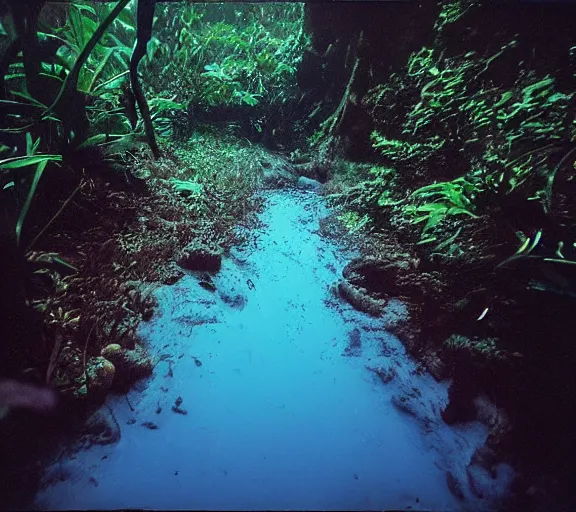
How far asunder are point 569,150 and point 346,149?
2.04 metres

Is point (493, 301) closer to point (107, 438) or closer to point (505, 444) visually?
point (505, 444)

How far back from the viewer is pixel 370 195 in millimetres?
3002

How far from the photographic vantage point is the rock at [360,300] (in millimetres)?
2205

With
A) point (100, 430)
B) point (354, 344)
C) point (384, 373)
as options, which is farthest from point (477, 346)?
point (100, 430)

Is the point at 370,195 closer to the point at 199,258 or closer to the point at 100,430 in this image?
the point at 199,258

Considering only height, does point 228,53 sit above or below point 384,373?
above

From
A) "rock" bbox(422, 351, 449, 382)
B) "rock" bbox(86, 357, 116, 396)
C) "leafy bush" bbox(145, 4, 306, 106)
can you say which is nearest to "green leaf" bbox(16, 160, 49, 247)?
"rock" bbox(86, 357, 116, 396)

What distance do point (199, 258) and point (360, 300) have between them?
1.28m

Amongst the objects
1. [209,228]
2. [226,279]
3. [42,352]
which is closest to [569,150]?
[226,279]

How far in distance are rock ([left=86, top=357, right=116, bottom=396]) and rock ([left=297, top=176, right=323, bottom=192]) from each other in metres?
2.54

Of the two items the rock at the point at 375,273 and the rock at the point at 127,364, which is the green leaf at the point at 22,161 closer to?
the rock at the point at 127,364

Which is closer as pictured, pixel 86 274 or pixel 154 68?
pixel 86 274

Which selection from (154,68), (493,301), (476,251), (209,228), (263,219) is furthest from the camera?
(154,68)

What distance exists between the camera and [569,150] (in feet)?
6.23
